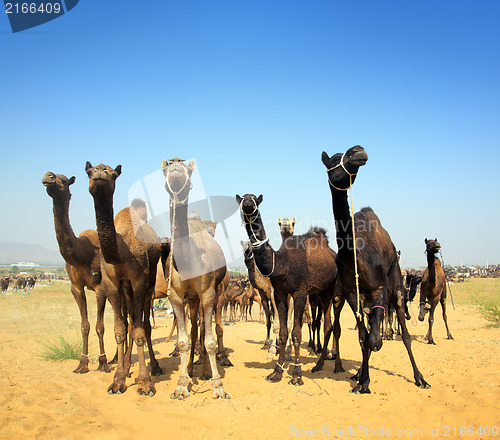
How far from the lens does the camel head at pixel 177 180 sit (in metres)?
6.32

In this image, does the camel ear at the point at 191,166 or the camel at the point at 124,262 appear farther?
the camel ear at the point at 191,166

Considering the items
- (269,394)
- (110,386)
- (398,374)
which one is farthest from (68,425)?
(398,374)

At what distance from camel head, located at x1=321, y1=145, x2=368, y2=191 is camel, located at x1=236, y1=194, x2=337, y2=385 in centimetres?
172

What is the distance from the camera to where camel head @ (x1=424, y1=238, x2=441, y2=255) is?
1204 centimetres

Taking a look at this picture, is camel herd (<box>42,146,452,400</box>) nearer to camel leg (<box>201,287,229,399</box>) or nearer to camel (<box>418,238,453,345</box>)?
camel leg (<box>201,287,229,399</box>)

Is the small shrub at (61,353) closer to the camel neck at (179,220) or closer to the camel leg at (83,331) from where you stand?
the camel leg at (83,331)

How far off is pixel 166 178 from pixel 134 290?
7.03 ft

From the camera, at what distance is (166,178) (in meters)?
6.39

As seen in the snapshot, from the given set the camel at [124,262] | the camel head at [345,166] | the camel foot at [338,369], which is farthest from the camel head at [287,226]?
the camel head at [345,166]

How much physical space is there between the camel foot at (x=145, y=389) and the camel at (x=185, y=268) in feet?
1.44

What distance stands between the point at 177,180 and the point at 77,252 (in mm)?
3305

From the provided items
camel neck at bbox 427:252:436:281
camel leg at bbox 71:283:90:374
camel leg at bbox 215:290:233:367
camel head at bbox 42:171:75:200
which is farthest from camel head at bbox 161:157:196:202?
camel neck at bbox 427:252:436:281

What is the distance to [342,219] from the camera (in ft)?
20.8

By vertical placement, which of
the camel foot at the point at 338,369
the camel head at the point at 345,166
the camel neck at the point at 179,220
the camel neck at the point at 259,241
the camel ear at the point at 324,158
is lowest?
the camel foot at the point at 338,369
